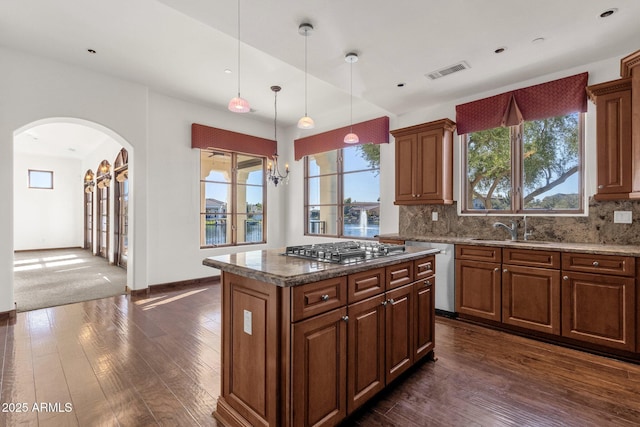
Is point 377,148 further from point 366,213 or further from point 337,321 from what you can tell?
point 337,321

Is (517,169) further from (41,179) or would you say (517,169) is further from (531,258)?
(41,179)

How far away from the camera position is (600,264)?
2787mm

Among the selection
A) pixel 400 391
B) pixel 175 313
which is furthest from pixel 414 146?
pixel 175 313

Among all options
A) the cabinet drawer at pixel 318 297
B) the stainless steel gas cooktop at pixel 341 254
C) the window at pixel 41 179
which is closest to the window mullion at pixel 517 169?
the stainless steel gas cooktop at pixel 341 254

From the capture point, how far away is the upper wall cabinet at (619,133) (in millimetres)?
2785

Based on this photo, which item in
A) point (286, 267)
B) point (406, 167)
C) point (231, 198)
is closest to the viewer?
point (286, 267)

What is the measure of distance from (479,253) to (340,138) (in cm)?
326

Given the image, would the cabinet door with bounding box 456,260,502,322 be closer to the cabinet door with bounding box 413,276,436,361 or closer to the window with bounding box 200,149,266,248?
the cabinet door with bounding box 413,276,436,361

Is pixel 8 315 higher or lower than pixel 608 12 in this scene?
lower

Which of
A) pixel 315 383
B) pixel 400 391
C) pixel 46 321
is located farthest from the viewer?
pixel 46 321

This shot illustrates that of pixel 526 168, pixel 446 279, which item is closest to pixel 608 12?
pixel 526 168

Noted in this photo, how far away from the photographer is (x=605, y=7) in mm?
2422

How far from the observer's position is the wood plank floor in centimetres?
195

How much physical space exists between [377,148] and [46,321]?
519 cm
